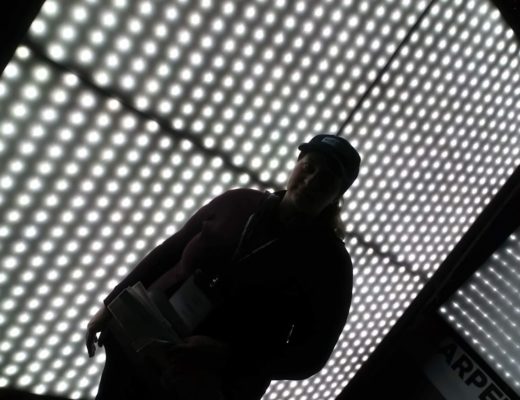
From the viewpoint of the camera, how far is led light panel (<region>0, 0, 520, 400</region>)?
1584mm

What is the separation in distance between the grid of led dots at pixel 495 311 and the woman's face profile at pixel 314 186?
1.81 meters

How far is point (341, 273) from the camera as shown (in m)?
1.58

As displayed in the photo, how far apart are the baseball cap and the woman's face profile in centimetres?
2

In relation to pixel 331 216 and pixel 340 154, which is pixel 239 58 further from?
pixel 331 216

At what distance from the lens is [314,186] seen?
1531 millimetres

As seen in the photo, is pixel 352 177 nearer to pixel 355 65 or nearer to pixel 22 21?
pixel 355 65

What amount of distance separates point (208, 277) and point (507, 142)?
2227 millimetres

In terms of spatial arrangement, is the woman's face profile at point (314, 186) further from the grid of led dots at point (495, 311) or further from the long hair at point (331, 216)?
the grid of led dots at point (495, 311)

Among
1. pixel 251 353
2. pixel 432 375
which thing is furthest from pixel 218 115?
pixel 432 375

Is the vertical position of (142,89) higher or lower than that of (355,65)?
lower

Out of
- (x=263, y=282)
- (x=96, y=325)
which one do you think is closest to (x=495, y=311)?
(x=263, y=282)

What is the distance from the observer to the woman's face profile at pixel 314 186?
1.54 meters

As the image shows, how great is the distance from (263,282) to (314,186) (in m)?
0.38

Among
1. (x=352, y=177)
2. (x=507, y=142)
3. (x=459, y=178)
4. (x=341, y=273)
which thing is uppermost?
(x=507, y=142)
